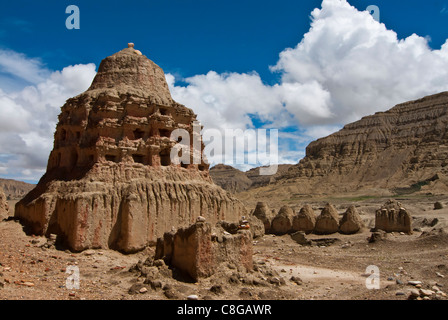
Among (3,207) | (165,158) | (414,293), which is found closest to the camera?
(414,293)

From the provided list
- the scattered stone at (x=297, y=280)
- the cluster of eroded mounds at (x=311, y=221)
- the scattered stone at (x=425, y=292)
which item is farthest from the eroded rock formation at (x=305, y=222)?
the scattered stone at (x=425, y=292)

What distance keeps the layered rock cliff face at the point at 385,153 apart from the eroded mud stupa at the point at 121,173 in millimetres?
64221

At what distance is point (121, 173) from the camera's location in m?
17.4

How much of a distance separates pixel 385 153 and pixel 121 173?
89013mm

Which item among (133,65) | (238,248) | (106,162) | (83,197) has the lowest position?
(238,248)

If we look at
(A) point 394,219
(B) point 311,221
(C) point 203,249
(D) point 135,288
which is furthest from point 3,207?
(A) point 394,219

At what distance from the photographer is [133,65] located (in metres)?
20.3

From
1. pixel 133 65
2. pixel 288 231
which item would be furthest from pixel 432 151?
pixel 133 65

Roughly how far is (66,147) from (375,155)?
89216 mm

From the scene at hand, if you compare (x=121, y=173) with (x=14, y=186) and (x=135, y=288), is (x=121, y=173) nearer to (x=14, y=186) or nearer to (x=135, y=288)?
(x=135, y=288)

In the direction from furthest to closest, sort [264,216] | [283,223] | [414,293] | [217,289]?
1. [264,216]
2. [283,223]
3. [217,289]
4. [414,293]

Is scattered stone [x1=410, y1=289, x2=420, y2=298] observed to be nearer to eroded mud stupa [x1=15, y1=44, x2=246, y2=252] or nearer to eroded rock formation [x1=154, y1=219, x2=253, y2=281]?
eroded rock formation [x1=154, y1=219, x2=253, y2=281]
